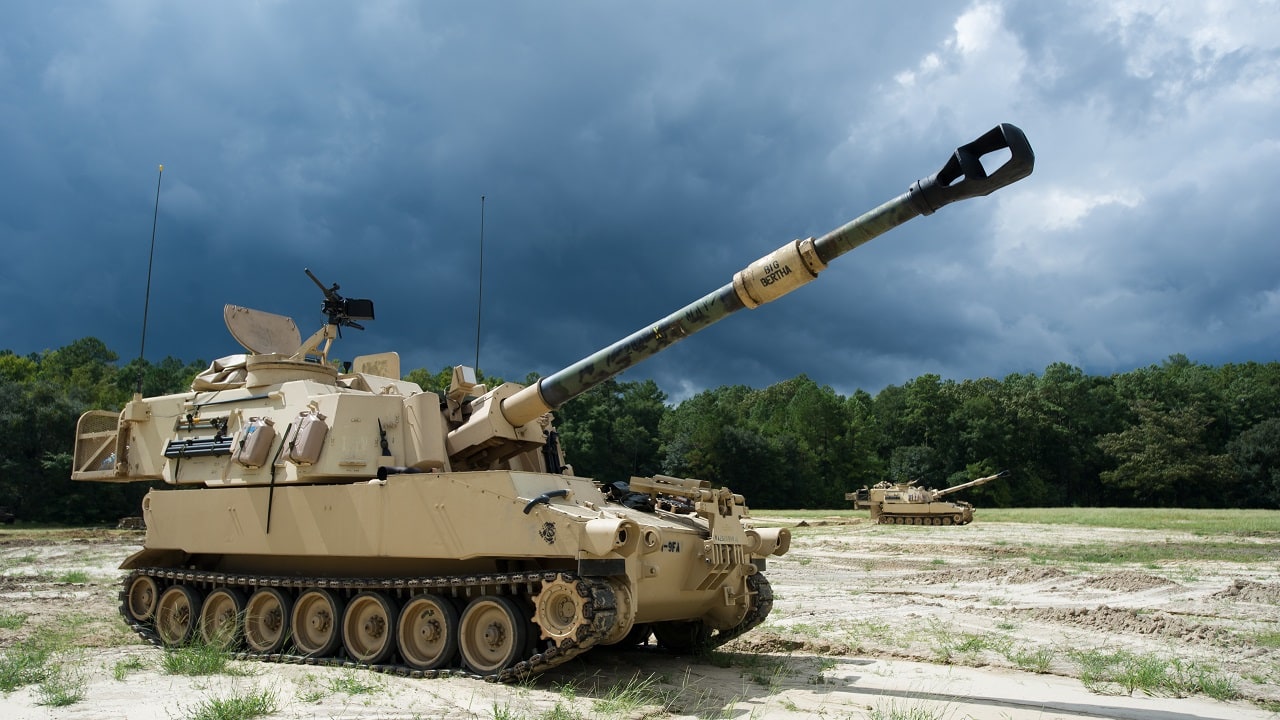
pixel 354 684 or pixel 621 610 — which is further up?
pixel 621 610

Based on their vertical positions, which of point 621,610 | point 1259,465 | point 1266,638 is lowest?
point 1266,638

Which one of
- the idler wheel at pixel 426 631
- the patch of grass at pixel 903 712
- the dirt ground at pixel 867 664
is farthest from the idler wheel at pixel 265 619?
the patch of grass at pixel 903 712

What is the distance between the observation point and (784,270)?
26.6 feet

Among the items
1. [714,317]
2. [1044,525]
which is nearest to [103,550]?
[714,317]

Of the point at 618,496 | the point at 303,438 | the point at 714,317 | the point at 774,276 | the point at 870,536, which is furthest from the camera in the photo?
the point at 870,536

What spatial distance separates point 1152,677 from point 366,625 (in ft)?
24.8

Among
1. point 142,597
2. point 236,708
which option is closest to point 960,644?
point 236,708

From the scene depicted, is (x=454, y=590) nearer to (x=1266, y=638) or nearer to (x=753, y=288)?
(x=753, y=288)

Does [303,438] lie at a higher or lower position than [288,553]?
higher

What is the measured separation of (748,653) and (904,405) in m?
81.3

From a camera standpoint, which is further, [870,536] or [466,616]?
[870,536]

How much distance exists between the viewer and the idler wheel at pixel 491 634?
854 cm

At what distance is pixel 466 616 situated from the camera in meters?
8.92

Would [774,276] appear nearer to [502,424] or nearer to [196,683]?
[502,424]
